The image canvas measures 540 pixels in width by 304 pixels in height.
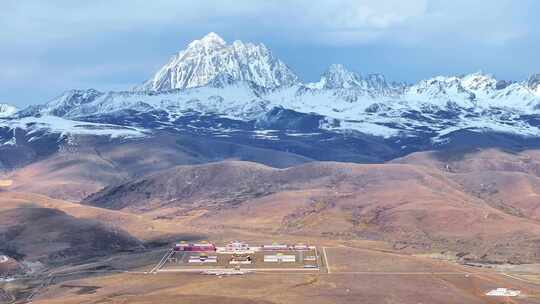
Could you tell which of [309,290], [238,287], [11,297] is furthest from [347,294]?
[11,297]

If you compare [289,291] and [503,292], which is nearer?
[289,291]

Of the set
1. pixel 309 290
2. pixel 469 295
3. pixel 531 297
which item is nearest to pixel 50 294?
A: pixel 309 290

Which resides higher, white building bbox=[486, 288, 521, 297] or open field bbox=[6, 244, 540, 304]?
open field bbox=[6, 244, 540, 304]

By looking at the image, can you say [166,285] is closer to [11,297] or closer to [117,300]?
[117,300]

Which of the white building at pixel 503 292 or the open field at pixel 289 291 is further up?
the open field at pixel 289 291

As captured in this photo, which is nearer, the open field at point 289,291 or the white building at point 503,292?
the open field at point 289,291

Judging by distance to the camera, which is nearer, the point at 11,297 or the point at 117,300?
the point at 117,300

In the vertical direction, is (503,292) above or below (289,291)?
below

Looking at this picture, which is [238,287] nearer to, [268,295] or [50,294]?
[268,295]

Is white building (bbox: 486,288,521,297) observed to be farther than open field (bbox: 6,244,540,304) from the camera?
Yes
